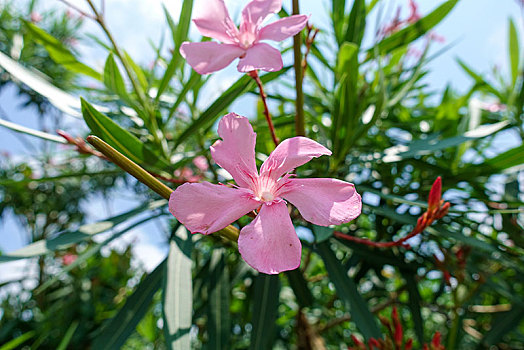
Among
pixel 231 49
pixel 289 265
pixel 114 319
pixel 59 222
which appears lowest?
pixel 59 222

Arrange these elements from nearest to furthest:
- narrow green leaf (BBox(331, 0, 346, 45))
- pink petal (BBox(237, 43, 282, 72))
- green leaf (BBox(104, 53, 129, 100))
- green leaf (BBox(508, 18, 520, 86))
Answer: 1. pink petal (BBox(237, 43, 282, 72))
2. green leaf (BBox(104, 53, 129, 100))
3. narrow green leaf (BBox(331, 0, 346, 45))
4. green leaf (BBox(508, 18, 520, 86))

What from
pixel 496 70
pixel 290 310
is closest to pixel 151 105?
pixel 290 310

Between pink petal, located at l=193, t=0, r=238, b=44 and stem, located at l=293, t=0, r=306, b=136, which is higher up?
pink petal, located at l=193, t=0, r=238, b=44

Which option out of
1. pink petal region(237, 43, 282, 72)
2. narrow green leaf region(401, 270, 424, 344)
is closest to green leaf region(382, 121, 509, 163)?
narrow green leaf region(401, 270, 424, 344)

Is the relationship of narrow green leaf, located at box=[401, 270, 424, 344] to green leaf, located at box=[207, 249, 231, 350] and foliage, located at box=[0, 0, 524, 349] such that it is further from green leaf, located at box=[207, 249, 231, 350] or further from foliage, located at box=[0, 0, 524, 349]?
green leaf, located at box=[207, 249, 231, 350]

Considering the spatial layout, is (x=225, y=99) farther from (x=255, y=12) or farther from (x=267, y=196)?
(x=267, y=196)

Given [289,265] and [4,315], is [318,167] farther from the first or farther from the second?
[4,315]

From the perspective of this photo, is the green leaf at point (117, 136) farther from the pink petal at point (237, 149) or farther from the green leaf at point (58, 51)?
the green leaf at point (58, 51)
